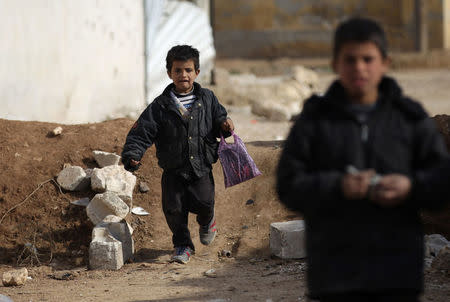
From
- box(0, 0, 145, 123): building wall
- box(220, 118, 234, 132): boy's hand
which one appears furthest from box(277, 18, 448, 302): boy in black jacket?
box(0, 0, 145, 123): building wall

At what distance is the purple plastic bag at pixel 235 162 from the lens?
17.6 feet

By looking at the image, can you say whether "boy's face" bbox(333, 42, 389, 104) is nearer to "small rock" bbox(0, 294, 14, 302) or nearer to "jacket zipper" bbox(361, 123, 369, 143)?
"jacket zipper" bbox(361, 123, 369, 143)

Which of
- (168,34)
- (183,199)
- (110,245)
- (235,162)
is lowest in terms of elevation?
(110,245)

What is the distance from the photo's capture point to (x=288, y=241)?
5.25 meters

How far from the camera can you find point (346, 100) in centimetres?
251

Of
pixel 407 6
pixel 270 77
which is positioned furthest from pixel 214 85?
pixel 407 6

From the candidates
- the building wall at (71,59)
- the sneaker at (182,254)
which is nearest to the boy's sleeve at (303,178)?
the sneaker at (182,254)

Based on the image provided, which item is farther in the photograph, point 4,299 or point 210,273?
point 210,273

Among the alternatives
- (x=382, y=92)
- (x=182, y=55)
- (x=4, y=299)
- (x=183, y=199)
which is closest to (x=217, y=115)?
(x=182, y=55)

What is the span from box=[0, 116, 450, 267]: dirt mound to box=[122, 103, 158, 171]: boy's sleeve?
109cm

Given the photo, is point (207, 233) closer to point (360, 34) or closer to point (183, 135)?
point (183, 135)

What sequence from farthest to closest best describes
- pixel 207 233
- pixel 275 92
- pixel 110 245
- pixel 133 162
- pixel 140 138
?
1. pixel 275 92
2. pixel 207 233
3. pixel 110 245
4. pixel 140 138
5. pixel 133 162

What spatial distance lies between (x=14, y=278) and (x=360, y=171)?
3.32 meters

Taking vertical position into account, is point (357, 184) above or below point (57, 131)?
above
